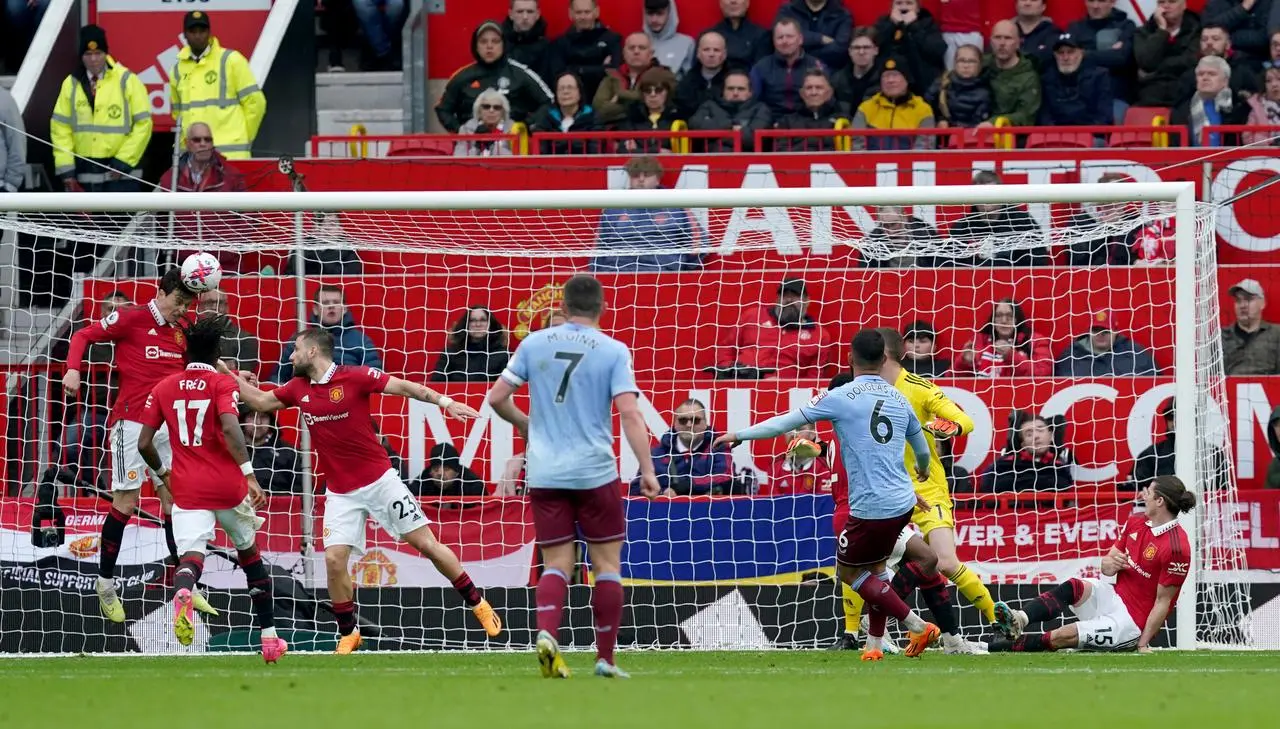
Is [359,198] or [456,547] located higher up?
[359,198]

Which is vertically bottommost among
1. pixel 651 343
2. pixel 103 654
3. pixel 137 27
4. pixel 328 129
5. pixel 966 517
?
pixel 103 654

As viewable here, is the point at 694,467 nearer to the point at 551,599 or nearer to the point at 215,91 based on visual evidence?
the point at 551,599

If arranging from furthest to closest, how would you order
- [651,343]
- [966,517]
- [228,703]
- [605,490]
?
[651,343]
[966,517]
[605,490]
[228,703]

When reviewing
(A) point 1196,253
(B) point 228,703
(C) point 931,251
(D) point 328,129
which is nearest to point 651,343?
(C) point 931,251

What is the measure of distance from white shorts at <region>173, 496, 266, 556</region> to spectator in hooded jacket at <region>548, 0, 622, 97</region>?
750cm

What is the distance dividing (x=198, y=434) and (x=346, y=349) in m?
3.32

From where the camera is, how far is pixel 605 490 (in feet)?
27.1

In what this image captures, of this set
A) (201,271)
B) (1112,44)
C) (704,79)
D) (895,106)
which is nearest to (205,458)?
(201,271)

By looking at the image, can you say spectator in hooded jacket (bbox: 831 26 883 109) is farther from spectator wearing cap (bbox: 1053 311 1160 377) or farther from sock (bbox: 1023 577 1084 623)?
sock (bbox: 1023 577 1084 623)

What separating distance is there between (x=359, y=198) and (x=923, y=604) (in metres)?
5.13

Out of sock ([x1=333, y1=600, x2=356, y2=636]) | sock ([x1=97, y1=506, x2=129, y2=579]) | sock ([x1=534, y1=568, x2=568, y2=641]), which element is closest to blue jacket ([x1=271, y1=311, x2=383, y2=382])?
sock ([x1=97, y1=506, x2=129, y2=579])

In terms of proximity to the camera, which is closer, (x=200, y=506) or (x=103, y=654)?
(x=200, y=506)

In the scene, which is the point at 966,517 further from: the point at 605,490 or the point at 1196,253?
the point at 605,490

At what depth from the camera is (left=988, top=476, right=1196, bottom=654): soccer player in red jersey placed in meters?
11.1
